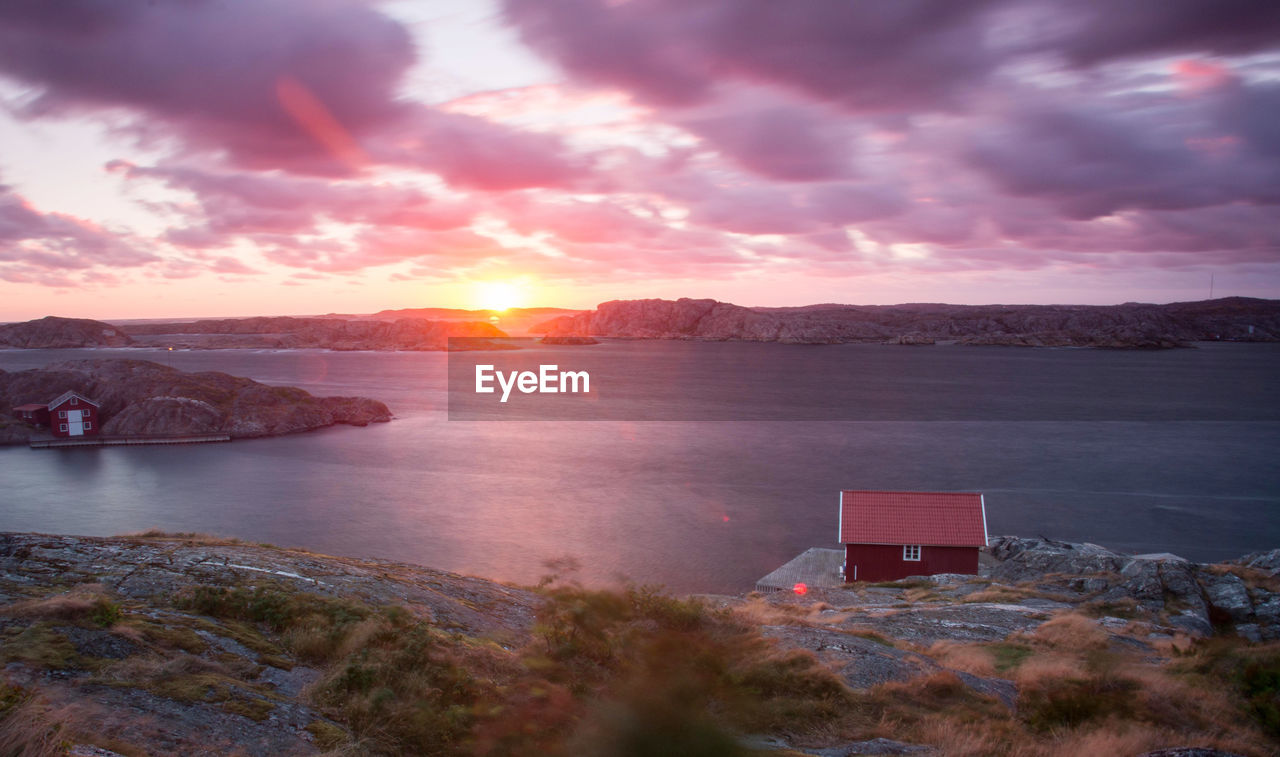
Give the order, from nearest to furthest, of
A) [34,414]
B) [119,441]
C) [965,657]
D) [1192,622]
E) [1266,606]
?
[965,657] → [1192,622] → [1266,606] → [119,441] → [34,414]

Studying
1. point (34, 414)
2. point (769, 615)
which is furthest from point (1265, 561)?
point (34, 414)

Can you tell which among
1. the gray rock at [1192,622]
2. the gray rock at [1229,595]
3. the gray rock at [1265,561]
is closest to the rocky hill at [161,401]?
the gray rock at [1192,622]

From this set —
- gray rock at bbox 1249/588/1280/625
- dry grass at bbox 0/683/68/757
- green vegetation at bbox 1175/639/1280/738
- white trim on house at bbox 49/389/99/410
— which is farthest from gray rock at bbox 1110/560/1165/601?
white trim on house at bbox 49/389/99/410

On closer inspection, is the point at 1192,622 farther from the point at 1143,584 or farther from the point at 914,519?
the point at 914,519

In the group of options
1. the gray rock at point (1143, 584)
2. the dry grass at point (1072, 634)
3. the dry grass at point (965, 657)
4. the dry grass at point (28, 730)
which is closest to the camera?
the dry grass at point (28, 730)

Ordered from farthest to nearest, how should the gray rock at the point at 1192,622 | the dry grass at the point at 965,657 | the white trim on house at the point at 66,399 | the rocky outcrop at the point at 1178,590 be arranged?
the white trim on house at the point at 66,399, the rocky outcrop at the point at 1178,590, the gray rock at the point at 1192,622, the dry grass at the point at 965,657

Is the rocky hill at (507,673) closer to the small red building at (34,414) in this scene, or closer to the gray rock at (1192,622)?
the gray rock at (1192,622)
